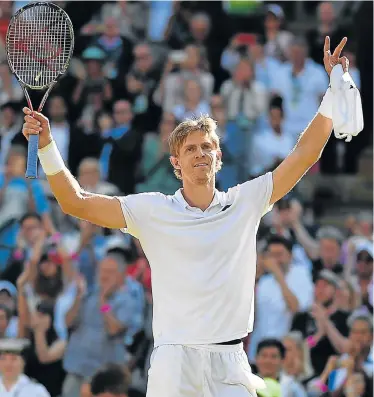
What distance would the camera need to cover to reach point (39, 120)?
5.39 m

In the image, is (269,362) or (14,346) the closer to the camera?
(269,362)

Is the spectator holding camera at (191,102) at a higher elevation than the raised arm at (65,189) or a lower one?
higher

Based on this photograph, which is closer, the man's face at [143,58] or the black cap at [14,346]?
the black cap at [14,346]

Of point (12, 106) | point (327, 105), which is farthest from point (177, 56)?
point (327, 105)

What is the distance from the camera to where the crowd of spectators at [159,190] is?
984cm

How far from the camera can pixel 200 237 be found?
5.43 metres

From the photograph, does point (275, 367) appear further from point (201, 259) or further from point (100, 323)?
point (201, 259)

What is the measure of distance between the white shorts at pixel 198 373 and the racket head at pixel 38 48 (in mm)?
1500

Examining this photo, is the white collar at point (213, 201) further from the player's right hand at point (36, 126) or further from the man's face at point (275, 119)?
the man's face at point (275, 119)

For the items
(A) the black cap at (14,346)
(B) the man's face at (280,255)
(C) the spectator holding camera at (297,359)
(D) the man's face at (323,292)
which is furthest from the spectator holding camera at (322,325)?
(A) the black cap at (14,346)

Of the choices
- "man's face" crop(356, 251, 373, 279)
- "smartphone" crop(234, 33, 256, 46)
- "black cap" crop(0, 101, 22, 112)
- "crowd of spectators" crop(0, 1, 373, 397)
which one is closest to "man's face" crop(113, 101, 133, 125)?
"crowd of spectators" crop(0, 1, 373, 397)

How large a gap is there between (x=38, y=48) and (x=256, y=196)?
4.64 ft

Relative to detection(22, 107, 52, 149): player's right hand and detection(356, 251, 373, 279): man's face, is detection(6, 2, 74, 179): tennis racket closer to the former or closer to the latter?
detection(22, 107, 52, 149): player's right hand

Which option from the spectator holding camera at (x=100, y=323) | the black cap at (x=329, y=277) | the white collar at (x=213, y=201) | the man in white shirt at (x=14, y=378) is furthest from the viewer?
the black cap at (x=329, y=277)
